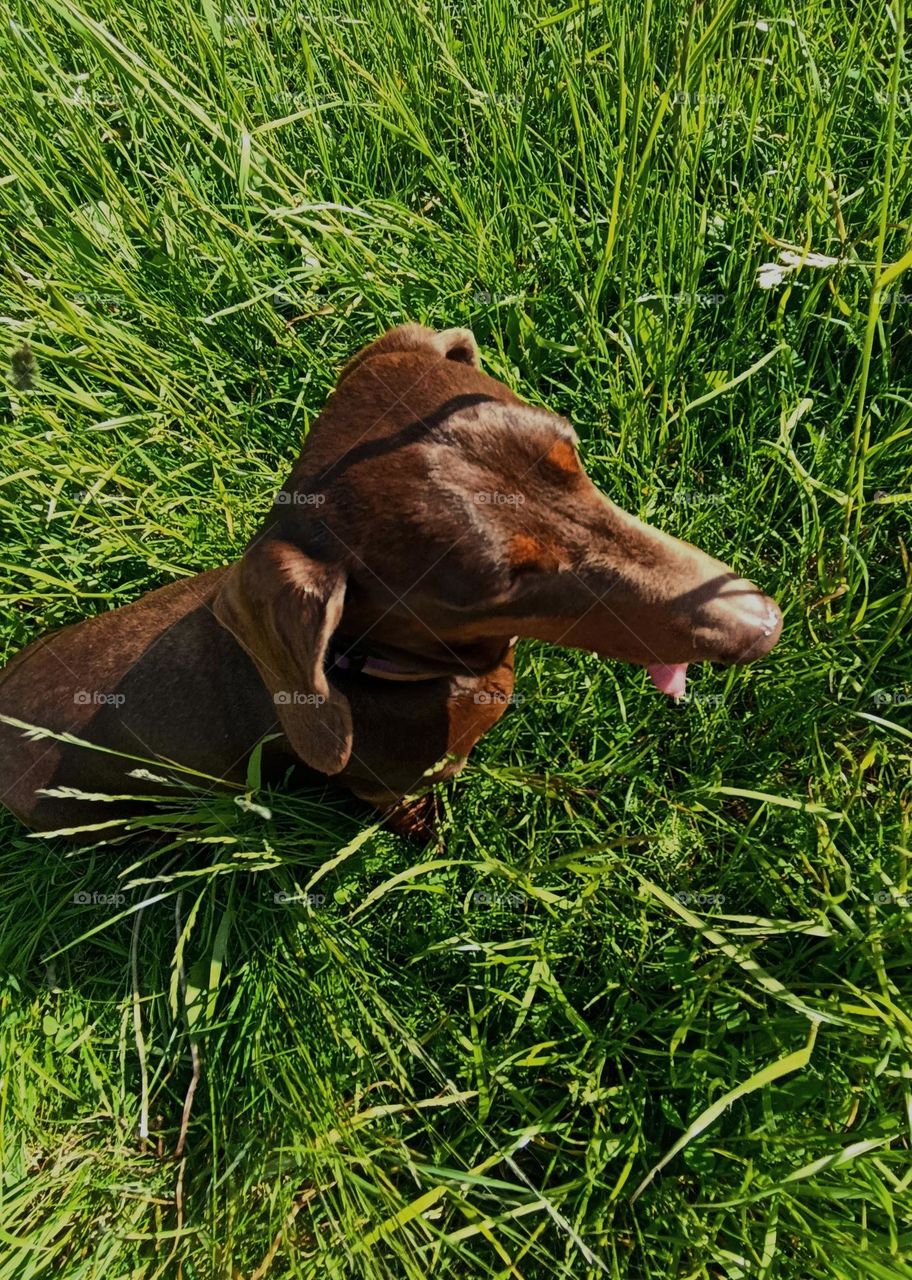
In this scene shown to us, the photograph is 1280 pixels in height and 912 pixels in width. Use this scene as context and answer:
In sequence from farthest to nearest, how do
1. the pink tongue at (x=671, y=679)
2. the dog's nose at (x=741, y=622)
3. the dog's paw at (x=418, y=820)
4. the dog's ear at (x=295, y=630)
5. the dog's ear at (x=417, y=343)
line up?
the dog's paw at (x=418, y=820) → the pink tongue at (x=671, y=679) → the dog's ear at (x=417, y=343) → the dog's nose at (x=741, y=622) → the dog's ear at (x=295, y=630)

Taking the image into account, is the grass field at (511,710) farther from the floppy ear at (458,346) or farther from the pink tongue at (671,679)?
the floppy ear at (458,346)

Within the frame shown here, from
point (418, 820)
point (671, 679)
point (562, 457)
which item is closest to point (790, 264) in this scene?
point (562, 457)

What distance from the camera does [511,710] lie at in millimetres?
2975

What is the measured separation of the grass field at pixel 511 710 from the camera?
240 centimetres

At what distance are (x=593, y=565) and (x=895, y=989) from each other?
122cm

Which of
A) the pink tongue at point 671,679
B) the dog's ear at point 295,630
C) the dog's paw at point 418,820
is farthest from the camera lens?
the dog's paw at point 418,820

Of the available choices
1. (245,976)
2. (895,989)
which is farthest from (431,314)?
(895,989)

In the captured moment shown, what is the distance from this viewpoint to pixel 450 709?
2.62m

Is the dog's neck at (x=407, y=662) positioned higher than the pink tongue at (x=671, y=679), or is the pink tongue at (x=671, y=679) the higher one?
the dog's neck at (x=407, y=662)

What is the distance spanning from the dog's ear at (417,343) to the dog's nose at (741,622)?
886mm

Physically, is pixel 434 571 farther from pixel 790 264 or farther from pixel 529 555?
pixel 790 264

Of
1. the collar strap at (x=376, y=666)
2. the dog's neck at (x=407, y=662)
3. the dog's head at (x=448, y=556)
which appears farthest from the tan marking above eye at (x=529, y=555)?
the collar strap at (x=376, y=666)

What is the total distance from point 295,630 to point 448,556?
376 millimetres

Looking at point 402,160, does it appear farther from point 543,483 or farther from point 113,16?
point 543,483
